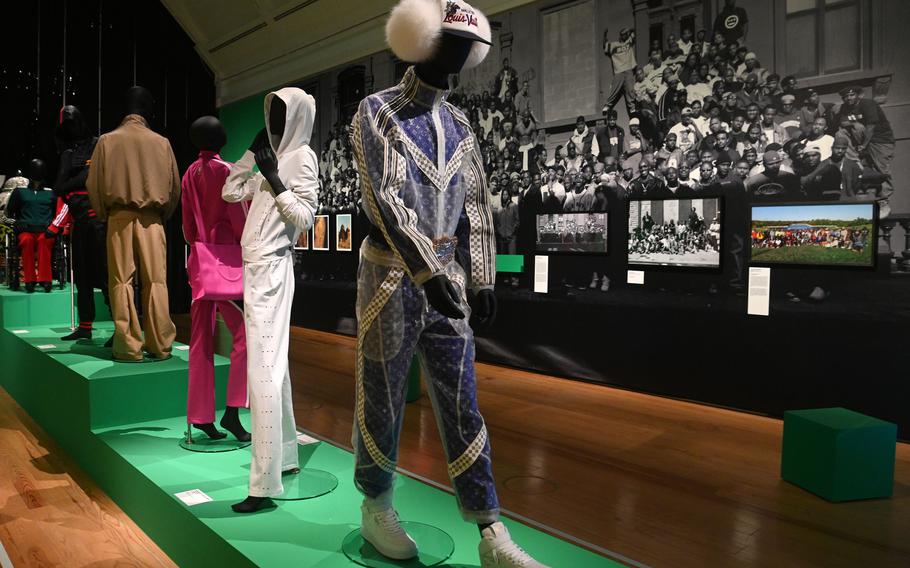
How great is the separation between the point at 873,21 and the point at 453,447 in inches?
199

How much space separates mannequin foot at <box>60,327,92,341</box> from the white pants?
3912 millimetres

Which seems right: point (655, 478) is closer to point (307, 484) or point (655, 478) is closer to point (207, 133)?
point (307, 484)

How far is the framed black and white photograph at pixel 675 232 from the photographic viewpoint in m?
6.30

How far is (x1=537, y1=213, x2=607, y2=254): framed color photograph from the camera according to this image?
725 centimetres

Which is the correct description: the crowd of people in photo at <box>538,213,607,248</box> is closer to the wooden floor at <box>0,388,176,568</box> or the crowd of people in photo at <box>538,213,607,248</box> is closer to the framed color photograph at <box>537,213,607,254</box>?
the framed color photograph at <box>537,213,607,254</box>

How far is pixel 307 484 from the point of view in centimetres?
332

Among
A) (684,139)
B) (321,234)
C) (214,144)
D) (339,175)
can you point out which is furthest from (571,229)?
(321,234)

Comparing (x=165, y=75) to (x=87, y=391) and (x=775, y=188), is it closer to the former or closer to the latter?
(x=87, y=391)

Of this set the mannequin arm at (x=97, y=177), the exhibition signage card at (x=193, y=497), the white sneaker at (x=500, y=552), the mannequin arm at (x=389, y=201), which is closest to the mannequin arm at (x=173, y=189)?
the mannequin arm at (x=97, y=177)

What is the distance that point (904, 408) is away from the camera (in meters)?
5.21

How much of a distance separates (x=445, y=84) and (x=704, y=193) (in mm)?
4586

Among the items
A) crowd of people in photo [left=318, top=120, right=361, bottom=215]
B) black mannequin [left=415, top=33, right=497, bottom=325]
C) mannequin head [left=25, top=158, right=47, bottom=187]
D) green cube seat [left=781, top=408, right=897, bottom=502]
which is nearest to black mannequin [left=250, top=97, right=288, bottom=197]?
black mannequin [left=415, top=33, right=497, bottom=325]

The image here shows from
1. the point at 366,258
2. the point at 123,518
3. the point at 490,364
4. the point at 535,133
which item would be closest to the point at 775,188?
the point at 535,133

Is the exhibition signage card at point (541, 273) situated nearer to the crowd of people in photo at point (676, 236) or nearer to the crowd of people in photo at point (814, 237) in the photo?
the crowd of people in photo at point (676, 236)
